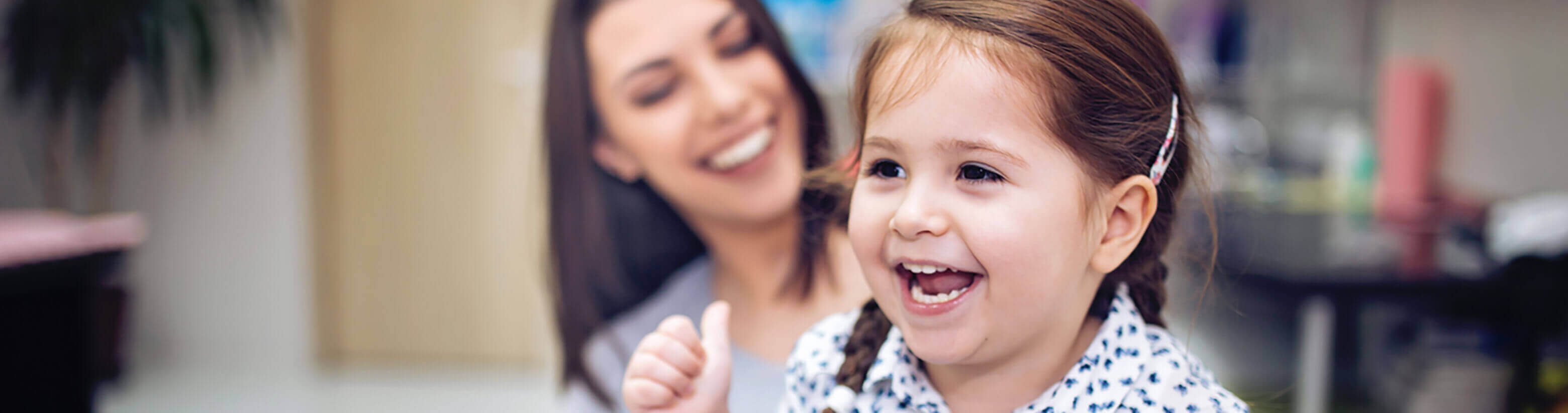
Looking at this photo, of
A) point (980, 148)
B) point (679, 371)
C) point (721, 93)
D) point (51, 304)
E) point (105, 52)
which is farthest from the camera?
point (105, 52)

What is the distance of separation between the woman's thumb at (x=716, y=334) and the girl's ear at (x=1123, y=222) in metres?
0.27

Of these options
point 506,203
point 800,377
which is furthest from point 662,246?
point 506,203

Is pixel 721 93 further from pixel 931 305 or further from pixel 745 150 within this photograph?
pixel 931 305

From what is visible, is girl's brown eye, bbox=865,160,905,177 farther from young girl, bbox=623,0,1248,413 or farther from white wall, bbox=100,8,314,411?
white wall, bbox=100,8,314,411

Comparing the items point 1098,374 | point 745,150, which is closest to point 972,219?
point 1098,374

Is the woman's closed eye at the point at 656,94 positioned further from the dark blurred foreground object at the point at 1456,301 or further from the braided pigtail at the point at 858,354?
the dark blurred foreground object at the point at 1456,301

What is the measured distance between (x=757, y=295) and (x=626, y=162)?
23 centimetres

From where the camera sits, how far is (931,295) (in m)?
0.56

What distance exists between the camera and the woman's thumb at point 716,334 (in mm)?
664

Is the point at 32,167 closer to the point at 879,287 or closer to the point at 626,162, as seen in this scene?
the point at 626,162

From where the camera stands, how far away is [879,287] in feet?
1.88

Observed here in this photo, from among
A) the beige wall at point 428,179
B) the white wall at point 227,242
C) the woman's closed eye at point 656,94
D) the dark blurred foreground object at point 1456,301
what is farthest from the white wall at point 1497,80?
the white wall at point 227,242

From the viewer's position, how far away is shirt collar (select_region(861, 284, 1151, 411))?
1.93 feet

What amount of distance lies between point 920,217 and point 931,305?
6cm
